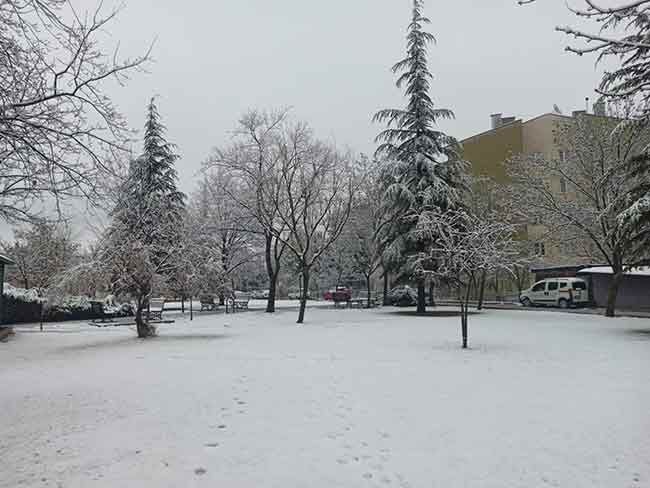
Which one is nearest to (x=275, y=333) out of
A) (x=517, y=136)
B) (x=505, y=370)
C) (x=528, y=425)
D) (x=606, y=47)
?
(x=505, y=370)

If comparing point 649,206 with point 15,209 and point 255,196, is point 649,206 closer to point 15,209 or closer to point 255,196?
point 15,209

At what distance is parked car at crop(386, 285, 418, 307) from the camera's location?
3600 centimetres

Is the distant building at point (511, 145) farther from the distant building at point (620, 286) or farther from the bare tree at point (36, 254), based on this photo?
the bare tree at point (36, 254)

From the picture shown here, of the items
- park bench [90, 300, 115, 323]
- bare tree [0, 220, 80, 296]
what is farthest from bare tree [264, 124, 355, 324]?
bare tree [0, 220, 80, 296]

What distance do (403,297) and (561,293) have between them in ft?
32.7

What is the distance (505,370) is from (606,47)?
7.92 meters

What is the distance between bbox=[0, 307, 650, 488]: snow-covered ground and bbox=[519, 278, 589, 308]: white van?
61.5 ft

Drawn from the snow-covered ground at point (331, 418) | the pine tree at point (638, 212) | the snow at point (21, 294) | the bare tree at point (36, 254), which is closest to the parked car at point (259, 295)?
the bare tree at point (36, 254)

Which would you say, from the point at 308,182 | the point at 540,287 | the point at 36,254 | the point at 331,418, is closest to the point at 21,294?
the point at 36,254

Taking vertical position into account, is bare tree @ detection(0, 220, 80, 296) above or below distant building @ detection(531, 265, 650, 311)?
above

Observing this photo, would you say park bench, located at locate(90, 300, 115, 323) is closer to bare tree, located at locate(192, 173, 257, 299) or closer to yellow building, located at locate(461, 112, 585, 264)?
bare tree, located at locate(192, 173, 257, 299)

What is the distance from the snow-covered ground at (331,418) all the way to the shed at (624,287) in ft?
62.4

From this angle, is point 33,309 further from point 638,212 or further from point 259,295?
point 259,295

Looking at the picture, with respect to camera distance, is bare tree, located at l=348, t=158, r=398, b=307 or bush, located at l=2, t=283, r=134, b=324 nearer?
bush, located at l=2, t=283, r=134, b=324
